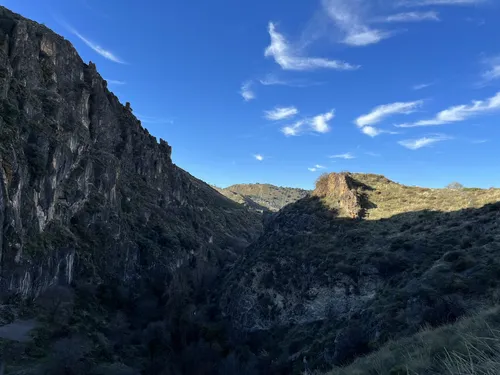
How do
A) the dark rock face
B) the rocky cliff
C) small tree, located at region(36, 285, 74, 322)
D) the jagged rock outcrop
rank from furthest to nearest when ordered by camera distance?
the jagged rock outcrop, the dark rock face, small tree, located at region(36, 285, 74, 322), the rocky cliff

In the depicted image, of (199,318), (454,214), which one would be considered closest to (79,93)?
(199,318)

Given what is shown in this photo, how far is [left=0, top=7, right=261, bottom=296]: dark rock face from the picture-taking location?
44.4 metres

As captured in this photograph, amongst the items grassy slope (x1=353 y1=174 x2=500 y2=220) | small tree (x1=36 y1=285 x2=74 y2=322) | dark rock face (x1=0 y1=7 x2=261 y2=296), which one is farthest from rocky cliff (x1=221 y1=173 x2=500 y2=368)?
dark rock face (x1=0 y1=7 x2=261 y2=296)

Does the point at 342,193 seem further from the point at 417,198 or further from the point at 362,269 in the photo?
the point at 362,269

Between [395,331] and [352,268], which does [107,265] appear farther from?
A: [395,331]

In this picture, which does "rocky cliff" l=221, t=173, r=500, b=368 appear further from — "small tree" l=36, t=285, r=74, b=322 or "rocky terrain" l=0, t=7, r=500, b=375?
"small tree" l=36, t=285, r=74, b=322

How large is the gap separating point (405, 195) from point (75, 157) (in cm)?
6201

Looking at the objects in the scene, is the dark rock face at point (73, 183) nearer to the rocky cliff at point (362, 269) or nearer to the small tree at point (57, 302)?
the small tree at point (57, 302)

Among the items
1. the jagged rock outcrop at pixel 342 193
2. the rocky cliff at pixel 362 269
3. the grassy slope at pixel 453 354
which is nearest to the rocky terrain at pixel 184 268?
the grassy slope at pixel 453 354

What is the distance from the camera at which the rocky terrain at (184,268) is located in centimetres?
2572

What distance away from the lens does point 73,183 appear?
203 ft

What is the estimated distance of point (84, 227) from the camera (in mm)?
64125

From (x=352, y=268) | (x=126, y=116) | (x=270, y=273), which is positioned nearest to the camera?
(x=352, y=268)

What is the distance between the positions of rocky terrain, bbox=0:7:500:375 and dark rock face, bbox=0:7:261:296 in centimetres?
34
